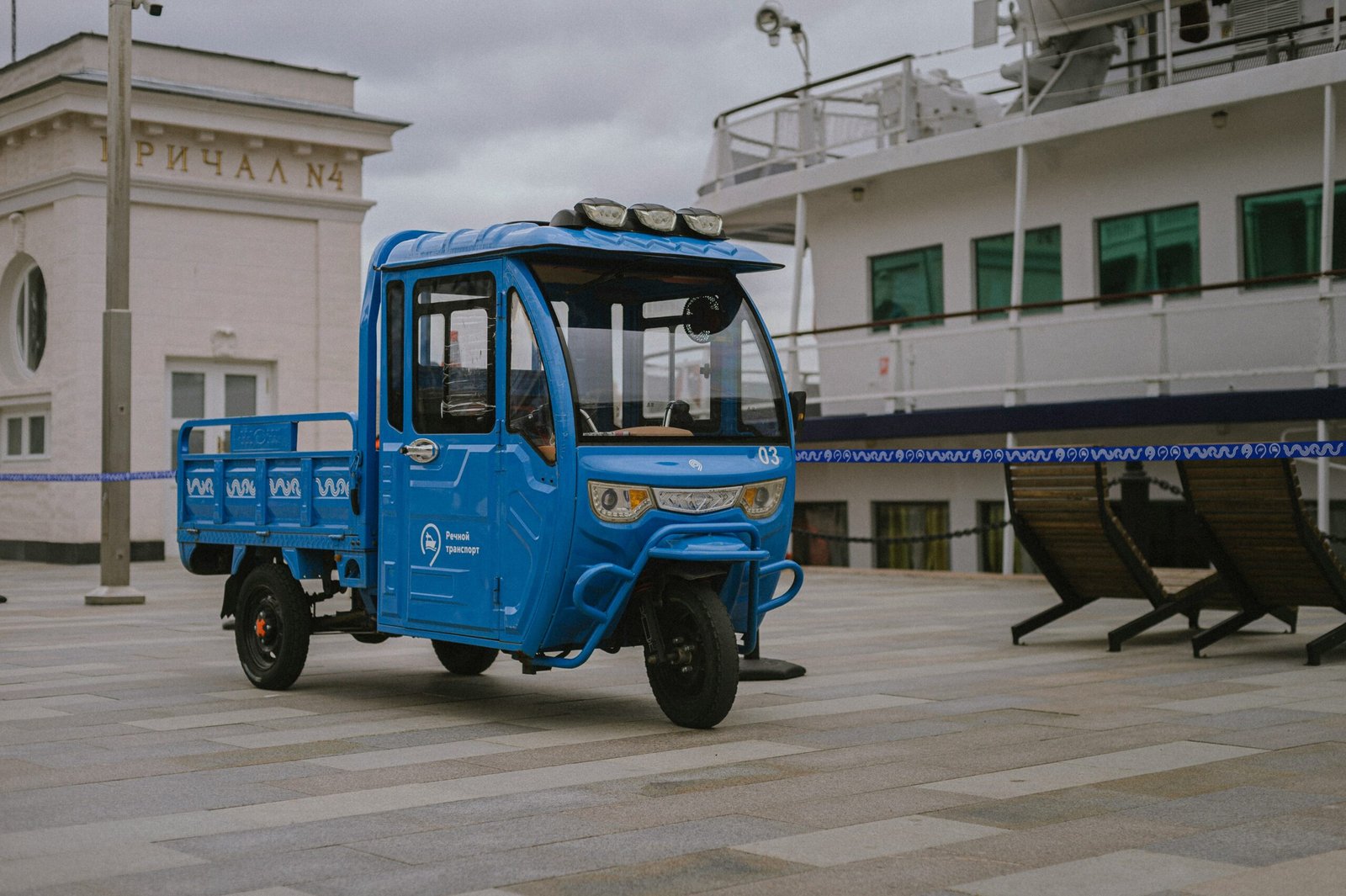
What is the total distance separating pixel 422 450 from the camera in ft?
27.5

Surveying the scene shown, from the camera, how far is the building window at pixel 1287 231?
55.5 ft

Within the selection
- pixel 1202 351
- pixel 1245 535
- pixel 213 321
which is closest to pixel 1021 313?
pixel 1202 351

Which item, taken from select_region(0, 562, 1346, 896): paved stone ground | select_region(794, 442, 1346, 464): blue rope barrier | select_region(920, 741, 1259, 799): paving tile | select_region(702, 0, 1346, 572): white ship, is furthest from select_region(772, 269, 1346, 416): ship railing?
select_region(920, 741, 1259, 799): paving tile

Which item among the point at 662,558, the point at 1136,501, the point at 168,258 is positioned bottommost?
the point at 662,558

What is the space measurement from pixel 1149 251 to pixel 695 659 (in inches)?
496

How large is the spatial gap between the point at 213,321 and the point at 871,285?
1017 cm

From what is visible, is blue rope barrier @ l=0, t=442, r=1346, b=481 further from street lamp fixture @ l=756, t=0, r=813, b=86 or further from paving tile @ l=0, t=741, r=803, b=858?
street lamp fixture @ l=756, t=0, r=813, b=86

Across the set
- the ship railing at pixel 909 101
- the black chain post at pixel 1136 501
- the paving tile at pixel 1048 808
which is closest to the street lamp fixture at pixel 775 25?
the ship railing at pixel 909 101

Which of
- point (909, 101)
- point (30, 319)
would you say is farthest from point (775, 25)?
point (30, 319)

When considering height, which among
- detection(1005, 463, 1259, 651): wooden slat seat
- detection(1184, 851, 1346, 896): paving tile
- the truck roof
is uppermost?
the truck roof

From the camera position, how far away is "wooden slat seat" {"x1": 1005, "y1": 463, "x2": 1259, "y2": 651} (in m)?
10.9

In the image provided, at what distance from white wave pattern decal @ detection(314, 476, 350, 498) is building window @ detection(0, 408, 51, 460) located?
17.1 metres

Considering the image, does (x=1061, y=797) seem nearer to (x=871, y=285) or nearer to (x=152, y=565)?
(x=871, y=285)

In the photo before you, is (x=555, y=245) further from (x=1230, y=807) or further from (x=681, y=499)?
(x=1230, y=807)
